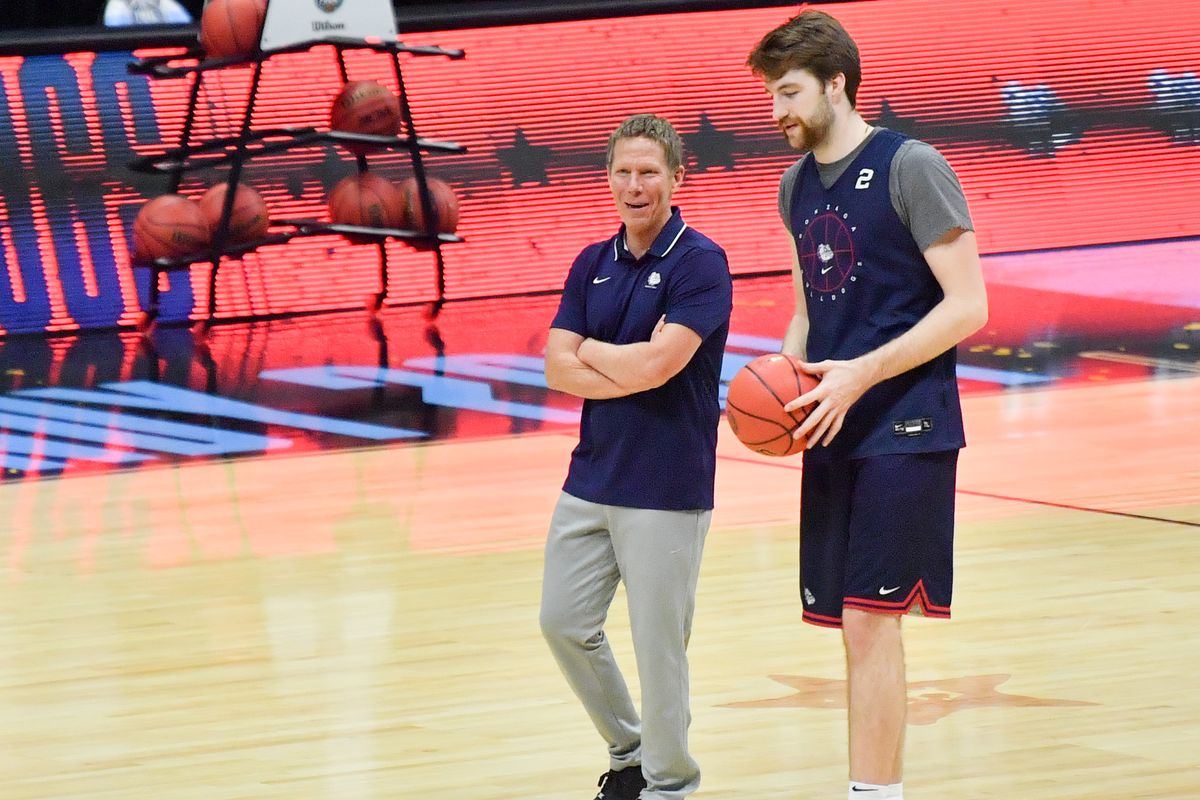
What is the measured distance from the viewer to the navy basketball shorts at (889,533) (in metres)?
4.12

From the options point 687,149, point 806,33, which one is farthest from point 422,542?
point 687,149

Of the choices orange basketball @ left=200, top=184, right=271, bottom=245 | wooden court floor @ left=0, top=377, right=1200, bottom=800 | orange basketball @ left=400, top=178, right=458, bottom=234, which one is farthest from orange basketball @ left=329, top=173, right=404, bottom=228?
wooden court floor @ left=0, top=377, right=1200, bottom=800

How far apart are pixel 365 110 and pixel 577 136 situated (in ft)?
6.35

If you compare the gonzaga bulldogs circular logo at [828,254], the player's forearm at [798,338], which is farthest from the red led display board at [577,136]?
the gonzaga bulldogs circular logo at [828,254]

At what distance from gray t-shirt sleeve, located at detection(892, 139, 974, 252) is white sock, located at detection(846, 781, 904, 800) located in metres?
1.09

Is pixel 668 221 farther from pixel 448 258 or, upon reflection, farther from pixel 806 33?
pixel 448 258

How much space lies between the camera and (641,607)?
4.34 metres

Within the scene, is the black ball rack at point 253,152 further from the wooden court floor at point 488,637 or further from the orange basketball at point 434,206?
the wooden court floor at point 488,637

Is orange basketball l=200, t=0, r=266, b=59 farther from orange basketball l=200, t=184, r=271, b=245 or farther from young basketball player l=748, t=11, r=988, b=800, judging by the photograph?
young basketball player l=748, t=11, r=988, b=800

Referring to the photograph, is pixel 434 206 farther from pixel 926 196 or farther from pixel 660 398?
pixel 926 196

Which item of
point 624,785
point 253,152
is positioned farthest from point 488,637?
point 253,152

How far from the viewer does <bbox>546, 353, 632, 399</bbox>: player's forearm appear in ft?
14.3

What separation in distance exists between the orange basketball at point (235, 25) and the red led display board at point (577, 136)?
1.05 m

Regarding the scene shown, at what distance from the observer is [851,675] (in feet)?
13.7
